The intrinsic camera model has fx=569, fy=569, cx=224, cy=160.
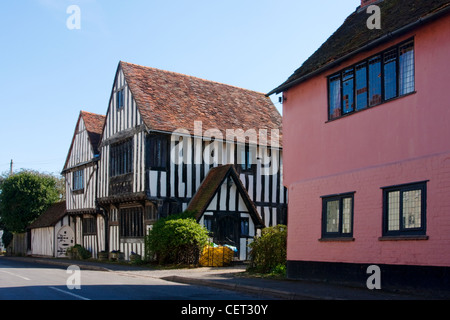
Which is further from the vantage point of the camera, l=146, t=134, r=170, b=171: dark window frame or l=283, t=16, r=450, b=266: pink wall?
l=146, t=134, r=170, b=171: dark window frame

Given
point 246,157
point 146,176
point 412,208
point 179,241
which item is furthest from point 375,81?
point 246,157

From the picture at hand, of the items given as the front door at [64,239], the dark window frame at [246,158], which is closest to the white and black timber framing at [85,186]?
the front door at [64,239]

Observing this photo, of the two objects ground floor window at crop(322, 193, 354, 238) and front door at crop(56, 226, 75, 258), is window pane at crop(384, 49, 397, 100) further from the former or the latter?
front door at crop(56, 226, 75, 258)

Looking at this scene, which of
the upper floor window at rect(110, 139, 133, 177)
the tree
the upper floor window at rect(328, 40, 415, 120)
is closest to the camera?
the upper floor window at rect(328, 40, 415, 120)

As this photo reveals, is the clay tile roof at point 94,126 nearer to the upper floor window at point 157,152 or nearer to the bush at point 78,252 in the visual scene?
the bush at point 78,252

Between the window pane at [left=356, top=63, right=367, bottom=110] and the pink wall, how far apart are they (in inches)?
10.1

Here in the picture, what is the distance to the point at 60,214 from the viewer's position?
36.8 meters

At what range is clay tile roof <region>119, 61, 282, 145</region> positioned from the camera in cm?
2636

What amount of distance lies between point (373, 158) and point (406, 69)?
231cm

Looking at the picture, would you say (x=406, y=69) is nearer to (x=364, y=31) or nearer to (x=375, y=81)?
(x=375, y=81)

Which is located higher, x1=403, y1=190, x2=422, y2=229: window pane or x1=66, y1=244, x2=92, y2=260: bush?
x1=403, y1=190, x2=422, y2=229: window pane

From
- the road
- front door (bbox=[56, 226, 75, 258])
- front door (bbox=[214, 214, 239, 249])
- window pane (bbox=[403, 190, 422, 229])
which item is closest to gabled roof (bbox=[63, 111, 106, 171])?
front door (bbox=[56, 226, 75, 258])

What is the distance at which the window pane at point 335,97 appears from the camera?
52.0 ft
